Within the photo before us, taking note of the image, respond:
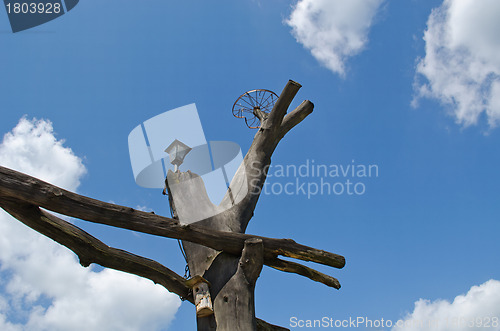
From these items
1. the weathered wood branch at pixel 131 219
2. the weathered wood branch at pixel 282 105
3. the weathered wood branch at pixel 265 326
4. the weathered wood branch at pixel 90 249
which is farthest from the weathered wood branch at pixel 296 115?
the weathered wood branch at pixel 90 249

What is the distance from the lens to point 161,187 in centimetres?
495

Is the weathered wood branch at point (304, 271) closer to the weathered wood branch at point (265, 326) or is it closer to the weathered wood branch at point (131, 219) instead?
the weathered wood branch at point (131, 219)

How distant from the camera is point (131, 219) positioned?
11.6 ft

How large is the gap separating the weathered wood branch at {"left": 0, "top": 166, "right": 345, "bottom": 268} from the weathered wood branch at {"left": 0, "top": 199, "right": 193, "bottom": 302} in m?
0.21

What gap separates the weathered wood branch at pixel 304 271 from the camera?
4.23 m

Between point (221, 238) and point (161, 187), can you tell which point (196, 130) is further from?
point (221, 238)

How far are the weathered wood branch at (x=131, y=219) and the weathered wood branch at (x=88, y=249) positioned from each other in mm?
211

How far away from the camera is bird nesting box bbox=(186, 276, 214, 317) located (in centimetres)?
373

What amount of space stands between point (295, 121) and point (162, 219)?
284 centimetres

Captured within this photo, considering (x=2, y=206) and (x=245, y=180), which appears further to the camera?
(x=245, y=180)

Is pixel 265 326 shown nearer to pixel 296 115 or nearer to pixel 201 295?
pixel 201 295

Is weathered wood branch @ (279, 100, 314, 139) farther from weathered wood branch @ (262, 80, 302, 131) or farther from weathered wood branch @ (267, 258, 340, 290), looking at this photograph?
weathered wood branch @ (267, 258, 340, 290)

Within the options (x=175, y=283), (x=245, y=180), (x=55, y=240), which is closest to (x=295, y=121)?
(x=245, y=180)

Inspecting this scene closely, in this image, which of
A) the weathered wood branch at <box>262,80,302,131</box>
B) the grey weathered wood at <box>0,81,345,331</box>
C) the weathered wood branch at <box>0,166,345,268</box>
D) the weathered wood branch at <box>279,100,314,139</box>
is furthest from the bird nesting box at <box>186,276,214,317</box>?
the weathered wood branch at <box>279,100,314,139</box>
